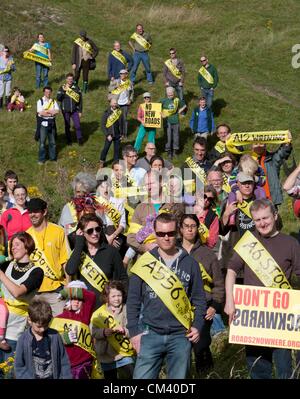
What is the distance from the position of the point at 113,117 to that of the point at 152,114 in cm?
100

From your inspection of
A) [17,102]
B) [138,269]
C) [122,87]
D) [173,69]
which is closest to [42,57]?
[17,102]

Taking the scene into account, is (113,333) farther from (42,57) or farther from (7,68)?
(42,57)

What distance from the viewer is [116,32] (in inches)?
1305

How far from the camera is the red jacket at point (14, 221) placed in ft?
33.9

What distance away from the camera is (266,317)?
6773 millimetres

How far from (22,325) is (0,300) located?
35cm

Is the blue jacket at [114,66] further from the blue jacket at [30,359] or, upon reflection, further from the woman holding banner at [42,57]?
the blue jacket at [30,359]

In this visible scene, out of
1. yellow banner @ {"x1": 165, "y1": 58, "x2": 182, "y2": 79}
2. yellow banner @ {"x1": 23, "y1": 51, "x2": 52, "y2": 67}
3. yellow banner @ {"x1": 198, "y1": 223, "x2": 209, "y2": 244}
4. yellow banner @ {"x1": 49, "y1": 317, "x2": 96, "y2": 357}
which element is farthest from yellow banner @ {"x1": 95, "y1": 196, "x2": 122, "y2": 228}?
yellow banner @ {"x1": 23, "y1": 51, "x2": 52, "y2": 67}

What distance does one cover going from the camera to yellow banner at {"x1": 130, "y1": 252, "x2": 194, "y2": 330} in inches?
263
